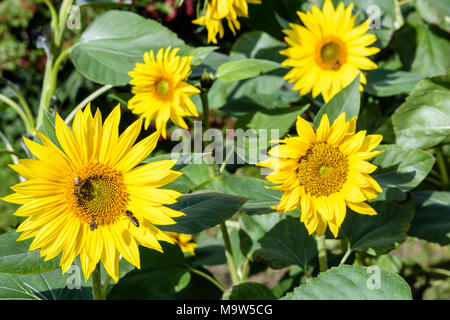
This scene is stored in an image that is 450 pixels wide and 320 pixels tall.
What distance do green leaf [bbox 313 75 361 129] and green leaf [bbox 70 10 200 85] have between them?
0.42 metres

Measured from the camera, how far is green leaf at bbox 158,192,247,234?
974mm

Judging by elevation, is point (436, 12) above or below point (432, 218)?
above

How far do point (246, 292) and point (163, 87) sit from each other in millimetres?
597

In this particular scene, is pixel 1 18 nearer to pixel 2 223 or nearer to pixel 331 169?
pixel 2 223

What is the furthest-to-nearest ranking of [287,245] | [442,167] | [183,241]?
[442,167], [183,241], [287,245]

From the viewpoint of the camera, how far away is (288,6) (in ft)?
5.90

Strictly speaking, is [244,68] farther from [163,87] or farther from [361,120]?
[361,120]

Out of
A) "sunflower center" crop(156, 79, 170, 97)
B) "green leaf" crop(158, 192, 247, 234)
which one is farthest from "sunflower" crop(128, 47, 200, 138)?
"green leaf" crop(158, 192, 247, 234)

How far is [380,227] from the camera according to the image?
1.30m

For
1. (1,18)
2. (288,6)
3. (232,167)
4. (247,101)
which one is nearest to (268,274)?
(232,167)

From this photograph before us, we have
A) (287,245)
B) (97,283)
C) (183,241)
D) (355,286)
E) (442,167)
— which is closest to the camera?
(355,286)

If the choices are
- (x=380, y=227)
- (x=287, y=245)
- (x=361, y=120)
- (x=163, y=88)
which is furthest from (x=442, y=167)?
(x=163, y=88)

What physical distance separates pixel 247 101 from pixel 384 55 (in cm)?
62

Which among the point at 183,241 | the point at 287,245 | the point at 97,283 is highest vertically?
the point at 97,283
